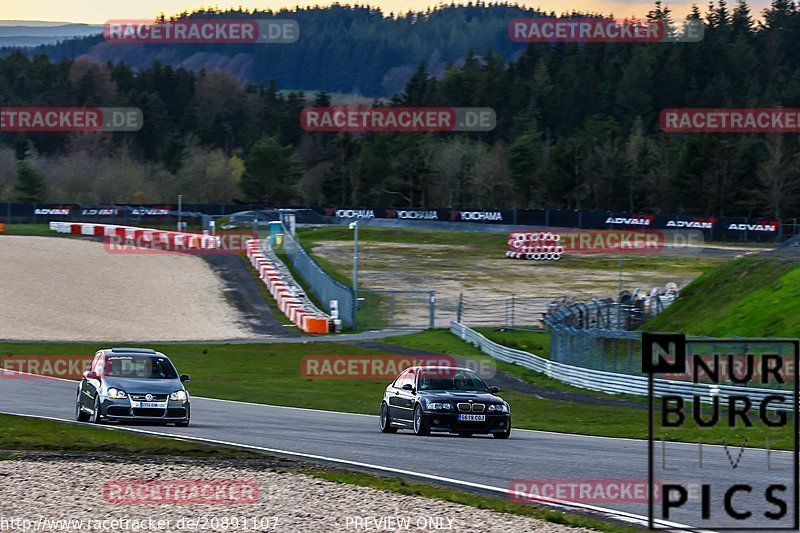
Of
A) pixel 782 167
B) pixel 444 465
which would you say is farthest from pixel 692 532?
pixel 782 167

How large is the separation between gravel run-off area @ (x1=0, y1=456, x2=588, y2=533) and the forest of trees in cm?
10342

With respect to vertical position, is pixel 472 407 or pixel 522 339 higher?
pixel 522 339

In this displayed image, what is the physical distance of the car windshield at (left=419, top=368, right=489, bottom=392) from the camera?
21406mm

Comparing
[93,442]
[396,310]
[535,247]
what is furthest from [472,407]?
[535,247]

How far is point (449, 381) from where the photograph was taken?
21609 millimetres

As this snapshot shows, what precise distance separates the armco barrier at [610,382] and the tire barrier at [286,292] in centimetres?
1092

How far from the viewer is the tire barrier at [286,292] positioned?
170 ft

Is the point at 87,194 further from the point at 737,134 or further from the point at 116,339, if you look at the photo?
the point at 116,339

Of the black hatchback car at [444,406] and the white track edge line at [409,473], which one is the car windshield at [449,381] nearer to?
the black hatchback car at [444,406]

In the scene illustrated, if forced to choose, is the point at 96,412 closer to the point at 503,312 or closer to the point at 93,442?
the point at 93,442

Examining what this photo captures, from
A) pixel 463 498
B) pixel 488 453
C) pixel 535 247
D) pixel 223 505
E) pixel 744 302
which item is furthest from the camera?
pixel 535 247

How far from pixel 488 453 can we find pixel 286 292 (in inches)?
1606

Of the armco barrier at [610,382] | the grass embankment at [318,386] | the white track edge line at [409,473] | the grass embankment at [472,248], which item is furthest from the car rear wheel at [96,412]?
the grass embankment at [472,248]

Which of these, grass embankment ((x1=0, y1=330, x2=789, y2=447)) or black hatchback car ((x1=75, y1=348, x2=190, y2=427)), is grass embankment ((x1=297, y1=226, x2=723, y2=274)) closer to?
grass embankment ((x1=0, y1=330, x2=789, y2=447))
